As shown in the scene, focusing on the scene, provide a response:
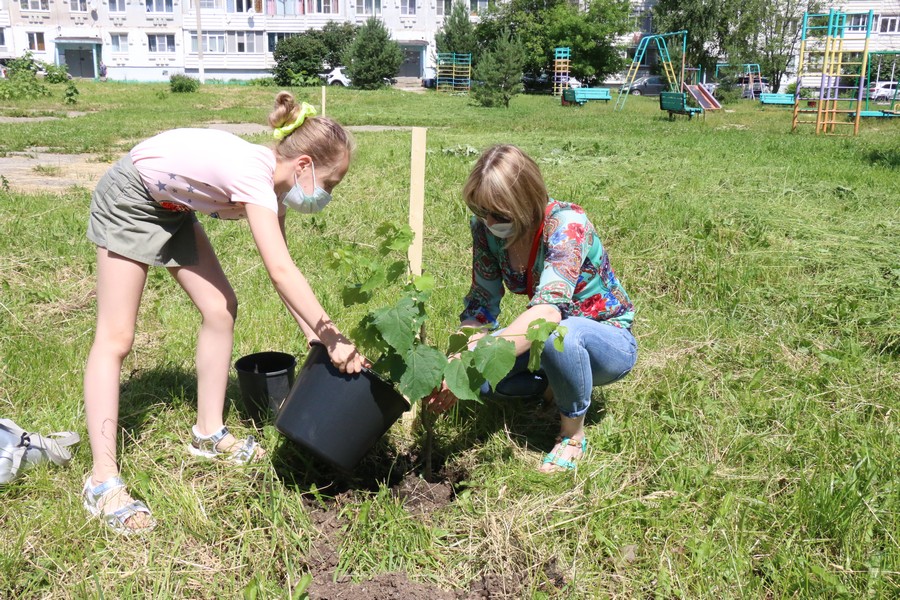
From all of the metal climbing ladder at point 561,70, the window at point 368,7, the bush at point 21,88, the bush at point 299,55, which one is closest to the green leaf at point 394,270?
the bush at point 21,88

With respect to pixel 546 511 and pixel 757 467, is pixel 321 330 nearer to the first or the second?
pixel 546 511

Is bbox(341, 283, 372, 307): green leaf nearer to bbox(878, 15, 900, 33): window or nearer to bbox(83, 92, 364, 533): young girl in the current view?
bbox(83, 92, 364, 533): young girl

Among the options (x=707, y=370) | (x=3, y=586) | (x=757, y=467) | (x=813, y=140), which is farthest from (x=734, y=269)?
(x=813, y=140)

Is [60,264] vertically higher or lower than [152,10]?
lower

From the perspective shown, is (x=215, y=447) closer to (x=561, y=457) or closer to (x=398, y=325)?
(x=398, y=325)

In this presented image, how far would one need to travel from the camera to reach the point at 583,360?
2.51 meters

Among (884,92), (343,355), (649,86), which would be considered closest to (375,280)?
(343,355)

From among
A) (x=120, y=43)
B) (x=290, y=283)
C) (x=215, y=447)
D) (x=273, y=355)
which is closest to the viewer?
(x=290, y=283)

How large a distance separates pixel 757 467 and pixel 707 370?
31.8 inches

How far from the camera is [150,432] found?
273 cm

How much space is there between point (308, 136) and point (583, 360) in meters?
1.14

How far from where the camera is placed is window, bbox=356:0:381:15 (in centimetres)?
4831

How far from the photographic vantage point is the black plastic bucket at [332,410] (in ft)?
7.27

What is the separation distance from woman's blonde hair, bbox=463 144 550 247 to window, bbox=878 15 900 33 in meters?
54.8
